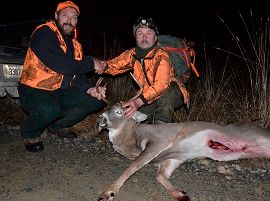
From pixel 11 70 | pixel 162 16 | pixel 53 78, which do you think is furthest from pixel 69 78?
pixel 162 16

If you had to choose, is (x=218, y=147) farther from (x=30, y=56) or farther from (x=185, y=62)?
(x=30, y=56)

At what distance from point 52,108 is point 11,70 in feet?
3.90

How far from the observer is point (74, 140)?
5586mm

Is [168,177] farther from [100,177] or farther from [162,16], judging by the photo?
[162,16]

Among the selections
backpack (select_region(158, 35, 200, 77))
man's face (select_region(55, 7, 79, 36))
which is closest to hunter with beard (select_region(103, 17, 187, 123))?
Answer: backpack (select_region(158, 35, 200, 77))

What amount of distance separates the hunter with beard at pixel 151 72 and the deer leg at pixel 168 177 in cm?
86

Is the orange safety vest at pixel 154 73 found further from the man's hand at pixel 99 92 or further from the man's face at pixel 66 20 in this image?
the man's face at pixel 66 20

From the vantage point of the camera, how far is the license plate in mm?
6066

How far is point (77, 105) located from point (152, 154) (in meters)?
1.63

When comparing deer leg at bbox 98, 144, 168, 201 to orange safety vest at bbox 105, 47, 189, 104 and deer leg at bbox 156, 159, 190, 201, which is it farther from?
orange safety vest at bbox 105, 47, 189, 104

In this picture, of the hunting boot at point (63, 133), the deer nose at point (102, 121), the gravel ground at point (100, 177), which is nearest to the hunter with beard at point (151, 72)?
the deer nose at point (102, 121)

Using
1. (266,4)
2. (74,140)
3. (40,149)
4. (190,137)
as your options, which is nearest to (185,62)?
(190,137)

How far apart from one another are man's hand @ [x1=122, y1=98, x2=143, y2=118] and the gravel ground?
527 mm

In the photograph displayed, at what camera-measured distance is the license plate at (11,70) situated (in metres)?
6.07
